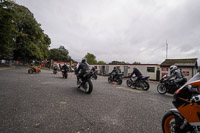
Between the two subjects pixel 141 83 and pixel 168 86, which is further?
pixel 141 83

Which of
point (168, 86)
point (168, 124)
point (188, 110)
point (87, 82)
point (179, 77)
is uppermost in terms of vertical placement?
point (179, 77)

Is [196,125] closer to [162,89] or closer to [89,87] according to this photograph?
[89,87]

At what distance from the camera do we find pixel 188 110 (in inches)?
52.6

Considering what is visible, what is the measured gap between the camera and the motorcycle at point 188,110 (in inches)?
50.3

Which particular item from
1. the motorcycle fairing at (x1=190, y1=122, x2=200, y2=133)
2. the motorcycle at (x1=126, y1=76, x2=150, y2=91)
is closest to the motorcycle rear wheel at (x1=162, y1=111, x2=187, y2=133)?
the motorcycle fairing at (x1=190, y1=122, x2=200, y2=133)

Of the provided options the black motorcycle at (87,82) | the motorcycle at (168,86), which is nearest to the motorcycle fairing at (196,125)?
the black motorcycle at (87,82)

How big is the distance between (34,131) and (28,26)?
30.9 m

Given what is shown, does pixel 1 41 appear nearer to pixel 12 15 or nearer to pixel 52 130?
pixel 12 15

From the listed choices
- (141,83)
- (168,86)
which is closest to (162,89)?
(168,86)

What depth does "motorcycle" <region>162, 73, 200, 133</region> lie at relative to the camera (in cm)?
128

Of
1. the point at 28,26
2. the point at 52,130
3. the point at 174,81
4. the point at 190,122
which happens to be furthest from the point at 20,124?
the point at 28,26

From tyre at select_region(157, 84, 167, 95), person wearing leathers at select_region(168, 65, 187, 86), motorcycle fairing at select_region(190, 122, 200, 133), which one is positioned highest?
person wearing leathers at select_region(168, 65, 187, 86)

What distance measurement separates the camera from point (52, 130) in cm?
184

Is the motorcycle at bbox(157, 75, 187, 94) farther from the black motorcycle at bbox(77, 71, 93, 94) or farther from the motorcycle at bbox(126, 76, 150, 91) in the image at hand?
the black motorcycle at bbox(77, 71, 93, 94)
